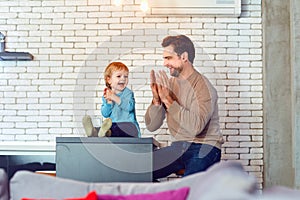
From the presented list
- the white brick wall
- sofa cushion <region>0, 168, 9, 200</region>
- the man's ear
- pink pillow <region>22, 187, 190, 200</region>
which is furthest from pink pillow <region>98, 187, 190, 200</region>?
the white brick wall

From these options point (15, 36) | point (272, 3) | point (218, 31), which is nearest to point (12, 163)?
point (15, 36)

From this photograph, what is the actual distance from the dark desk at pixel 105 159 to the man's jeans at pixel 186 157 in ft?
1.86

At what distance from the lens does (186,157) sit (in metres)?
4.00

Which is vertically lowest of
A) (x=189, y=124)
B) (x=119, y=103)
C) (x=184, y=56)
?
(x=189, y=124)

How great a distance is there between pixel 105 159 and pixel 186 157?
91 cm

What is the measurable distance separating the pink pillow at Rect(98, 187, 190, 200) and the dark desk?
1096 mm

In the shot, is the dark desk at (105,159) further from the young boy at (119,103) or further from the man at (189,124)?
the young boy at (119,103)

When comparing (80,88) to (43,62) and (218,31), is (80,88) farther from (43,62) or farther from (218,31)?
(218,31)

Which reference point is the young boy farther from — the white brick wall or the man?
the white brick wall

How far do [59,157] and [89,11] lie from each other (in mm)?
2609

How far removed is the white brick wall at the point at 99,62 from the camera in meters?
5.46

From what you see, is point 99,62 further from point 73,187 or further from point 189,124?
point 73,187

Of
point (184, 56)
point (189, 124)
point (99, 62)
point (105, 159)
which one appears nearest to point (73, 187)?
point (105, 159)

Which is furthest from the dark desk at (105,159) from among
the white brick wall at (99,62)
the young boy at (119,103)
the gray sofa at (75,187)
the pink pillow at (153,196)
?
the white brick wall at (99,62)
